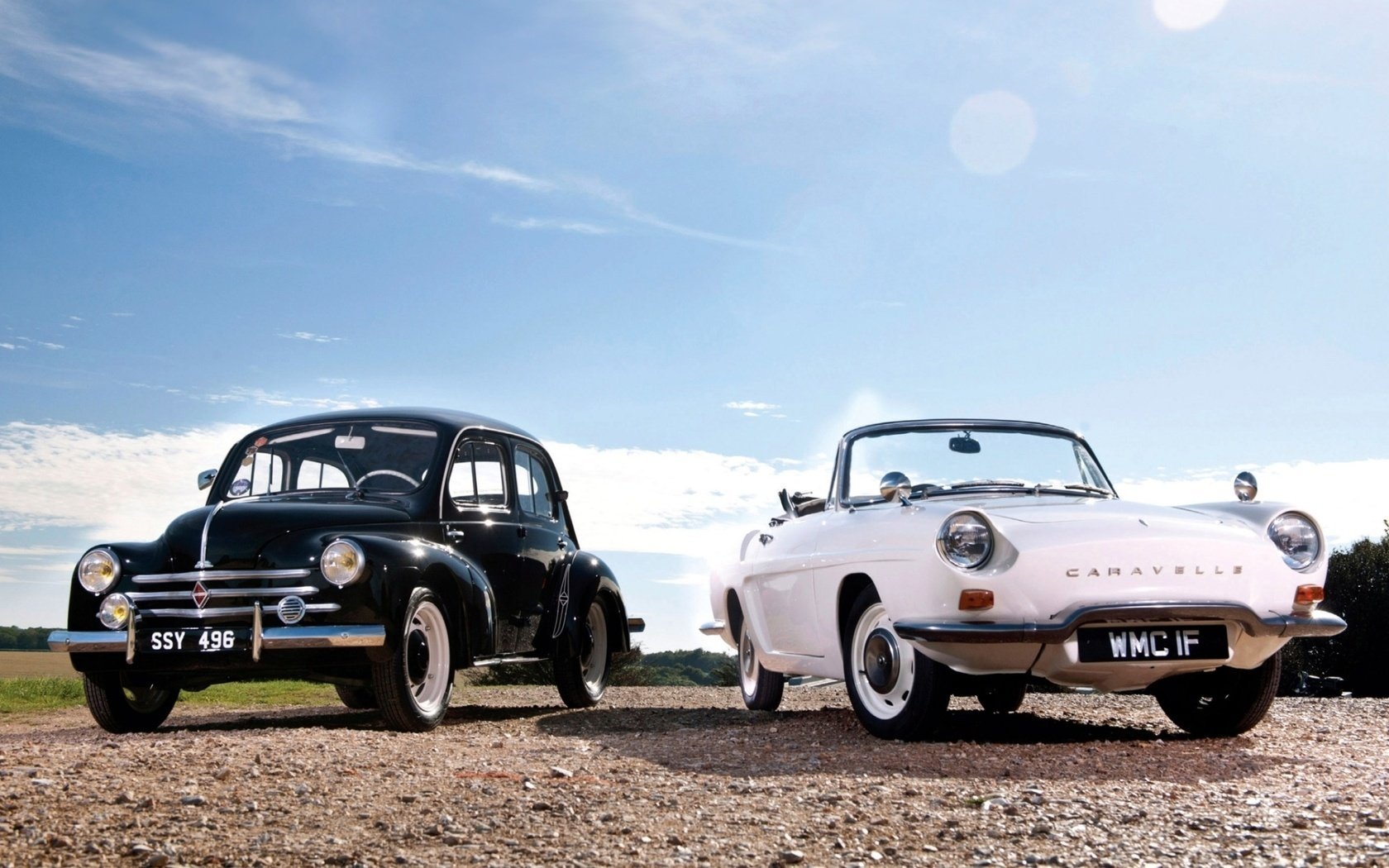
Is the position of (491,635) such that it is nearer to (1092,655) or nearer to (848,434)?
(848,434)

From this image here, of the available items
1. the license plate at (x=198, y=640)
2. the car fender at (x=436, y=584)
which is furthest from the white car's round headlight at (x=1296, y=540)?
the license plate at (x=198, y=640)

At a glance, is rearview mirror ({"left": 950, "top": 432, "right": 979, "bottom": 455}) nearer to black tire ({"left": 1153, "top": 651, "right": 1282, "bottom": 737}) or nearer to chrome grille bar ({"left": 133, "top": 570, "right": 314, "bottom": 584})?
black tire ({"left": 1153, "top": 651, "right": 1282, "bottom": 737})

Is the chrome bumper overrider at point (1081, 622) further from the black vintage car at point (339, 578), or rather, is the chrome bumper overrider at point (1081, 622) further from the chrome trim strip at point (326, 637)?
the black vintage car at point (339, 578)

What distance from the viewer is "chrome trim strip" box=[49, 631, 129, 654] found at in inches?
328

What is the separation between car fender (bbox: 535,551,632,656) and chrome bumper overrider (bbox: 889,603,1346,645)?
4398 mm

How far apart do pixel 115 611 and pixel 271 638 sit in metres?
1.16

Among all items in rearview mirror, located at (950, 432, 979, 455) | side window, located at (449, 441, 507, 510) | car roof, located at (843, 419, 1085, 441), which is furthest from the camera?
side window, located at (449, 441, 507, 510)

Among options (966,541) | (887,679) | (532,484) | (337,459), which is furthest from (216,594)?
(966,541)

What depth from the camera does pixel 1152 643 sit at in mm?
6781

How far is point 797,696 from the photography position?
12352 mm

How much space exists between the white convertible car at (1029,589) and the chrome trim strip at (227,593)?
9.87ft

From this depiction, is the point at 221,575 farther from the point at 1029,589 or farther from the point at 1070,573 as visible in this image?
the point at 1070,573

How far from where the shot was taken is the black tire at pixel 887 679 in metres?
6.92

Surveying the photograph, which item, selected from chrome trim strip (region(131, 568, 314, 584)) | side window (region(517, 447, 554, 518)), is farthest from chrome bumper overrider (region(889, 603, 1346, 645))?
side window (region(517, 447, 554, 518))
